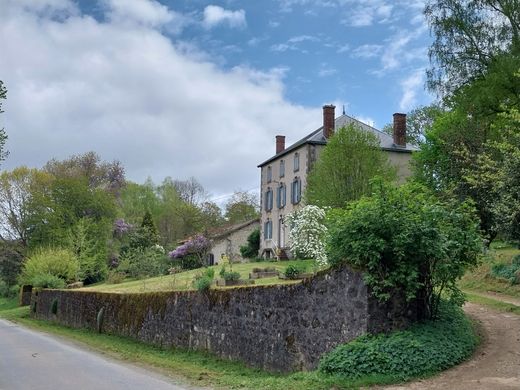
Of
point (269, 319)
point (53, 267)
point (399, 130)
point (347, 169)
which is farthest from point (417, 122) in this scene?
point (269, 319)

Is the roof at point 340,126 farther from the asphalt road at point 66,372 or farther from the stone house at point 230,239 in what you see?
the asphalt road at point 66,372

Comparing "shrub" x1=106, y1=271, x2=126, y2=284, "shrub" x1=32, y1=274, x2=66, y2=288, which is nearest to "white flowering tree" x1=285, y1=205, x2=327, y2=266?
"shrub" x1=32, y1=274, x2=66, y2=288

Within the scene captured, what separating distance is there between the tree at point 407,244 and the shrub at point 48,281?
1135 inches

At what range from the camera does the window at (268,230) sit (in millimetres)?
50237

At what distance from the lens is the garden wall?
1008 centimetres

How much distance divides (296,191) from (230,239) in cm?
1465

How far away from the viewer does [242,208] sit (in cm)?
7306

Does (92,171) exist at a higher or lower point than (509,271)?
higher

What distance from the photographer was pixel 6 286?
2100 inches

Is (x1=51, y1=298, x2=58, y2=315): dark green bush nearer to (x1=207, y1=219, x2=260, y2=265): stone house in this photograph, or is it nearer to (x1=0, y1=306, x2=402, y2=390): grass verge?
(x1=0, y1=306, x2=402, y2=390): grass verge

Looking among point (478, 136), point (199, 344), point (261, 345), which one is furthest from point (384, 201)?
point (478, 136)

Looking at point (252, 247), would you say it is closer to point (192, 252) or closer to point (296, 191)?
point (192, 252)

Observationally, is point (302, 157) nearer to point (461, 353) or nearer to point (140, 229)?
point (140, 229)

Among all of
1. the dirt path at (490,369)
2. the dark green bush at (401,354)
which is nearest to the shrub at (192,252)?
the dirt path at (490,369)
